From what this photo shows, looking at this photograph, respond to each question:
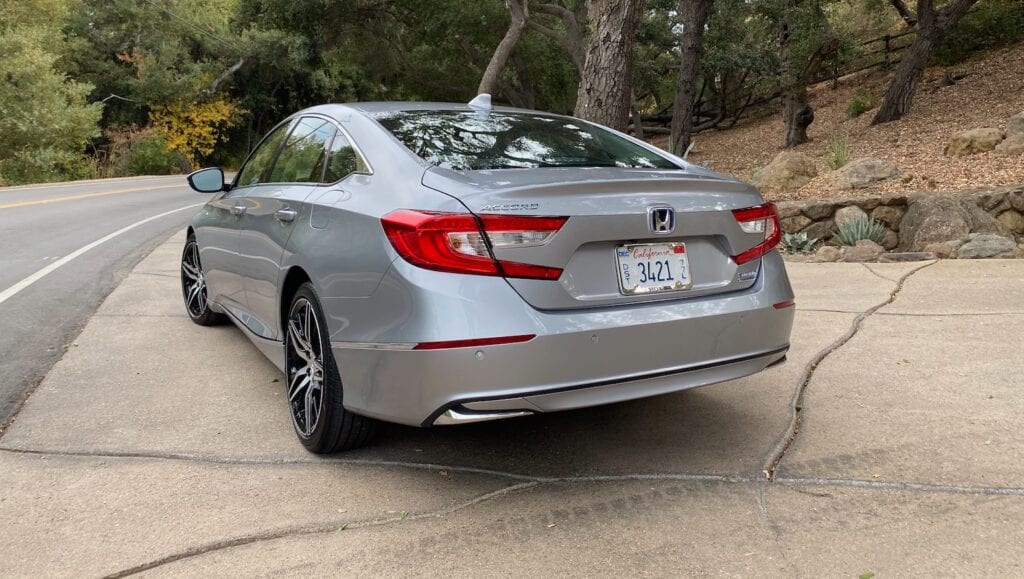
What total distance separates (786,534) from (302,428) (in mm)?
2059

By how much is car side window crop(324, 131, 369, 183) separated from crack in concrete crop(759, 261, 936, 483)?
2077 millimetres

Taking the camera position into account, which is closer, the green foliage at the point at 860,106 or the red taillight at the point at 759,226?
the red taillight at the point at 759,226

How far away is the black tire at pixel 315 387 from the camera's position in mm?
3262

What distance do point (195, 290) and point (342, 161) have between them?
2.83 meters

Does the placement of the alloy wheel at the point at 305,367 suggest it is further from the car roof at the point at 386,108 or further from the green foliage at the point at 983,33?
the green foliage at the point at 983,33

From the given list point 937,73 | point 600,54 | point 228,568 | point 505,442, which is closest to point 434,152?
point 505,442

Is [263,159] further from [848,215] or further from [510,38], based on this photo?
[510,38]

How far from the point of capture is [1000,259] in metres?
7.17

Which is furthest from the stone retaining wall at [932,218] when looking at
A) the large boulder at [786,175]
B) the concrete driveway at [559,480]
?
the concrete driveway at [559,480]

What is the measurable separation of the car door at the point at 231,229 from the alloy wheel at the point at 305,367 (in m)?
1.03

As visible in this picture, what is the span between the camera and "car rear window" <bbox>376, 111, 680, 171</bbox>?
3297 millimetres

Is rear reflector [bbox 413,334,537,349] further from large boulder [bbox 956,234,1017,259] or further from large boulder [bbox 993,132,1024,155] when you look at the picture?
large boulder [bbox 993,132,1024,155]

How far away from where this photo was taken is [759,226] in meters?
3.32

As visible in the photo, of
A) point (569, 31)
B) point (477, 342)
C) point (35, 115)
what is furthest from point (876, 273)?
point (35, 115)
